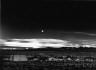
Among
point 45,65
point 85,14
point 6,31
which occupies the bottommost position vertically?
point 45,65

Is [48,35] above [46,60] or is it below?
above

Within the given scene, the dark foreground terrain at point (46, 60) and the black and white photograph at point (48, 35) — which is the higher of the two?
the black and white photograph at point (48, 35)

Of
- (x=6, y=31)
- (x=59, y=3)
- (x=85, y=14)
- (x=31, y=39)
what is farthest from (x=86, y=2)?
(x=6, y=31)

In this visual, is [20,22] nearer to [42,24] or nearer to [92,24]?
[42,24]

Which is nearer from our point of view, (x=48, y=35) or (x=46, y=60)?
(x=46, y=60)

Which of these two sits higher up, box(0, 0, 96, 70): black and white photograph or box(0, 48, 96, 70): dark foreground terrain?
box(0, 0, 96, 70): black and white photograph

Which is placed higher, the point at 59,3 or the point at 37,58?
the point at 59,3

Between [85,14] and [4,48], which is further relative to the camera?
[85,14]

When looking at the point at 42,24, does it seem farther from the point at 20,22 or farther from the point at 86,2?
the point at 86,2
